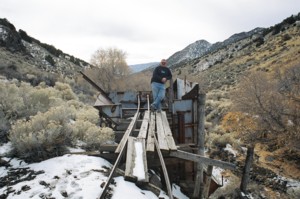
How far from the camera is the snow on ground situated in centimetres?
424

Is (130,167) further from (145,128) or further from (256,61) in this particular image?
(256,61)

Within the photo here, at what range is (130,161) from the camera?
482cm

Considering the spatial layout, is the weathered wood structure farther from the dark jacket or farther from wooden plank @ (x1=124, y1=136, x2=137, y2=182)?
the dark jacket

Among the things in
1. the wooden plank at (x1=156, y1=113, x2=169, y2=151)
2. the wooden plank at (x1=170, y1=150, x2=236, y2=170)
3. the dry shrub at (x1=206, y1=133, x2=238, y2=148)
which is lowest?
the dry shrub at (x1=206, y1=133, x2=238, y2=148)

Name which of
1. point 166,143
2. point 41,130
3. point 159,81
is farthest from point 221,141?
point 41,130

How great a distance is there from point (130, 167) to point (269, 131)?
1636 cm

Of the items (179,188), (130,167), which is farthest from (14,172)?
(179,188)

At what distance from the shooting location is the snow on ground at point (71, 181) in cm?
424

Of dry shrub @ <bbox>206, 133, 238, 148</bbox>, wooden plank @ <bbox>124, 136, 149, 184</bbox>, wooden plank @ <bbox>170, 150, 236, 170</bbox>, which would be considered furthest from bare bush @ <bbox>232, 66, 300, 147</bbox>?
wooden plank @ <bbox>124, 136, 149, 184</bbox>

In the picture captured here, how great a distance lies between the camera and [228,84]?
4212 cm

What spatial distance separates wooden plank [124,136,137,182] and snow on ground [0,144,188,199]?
11 centimetres

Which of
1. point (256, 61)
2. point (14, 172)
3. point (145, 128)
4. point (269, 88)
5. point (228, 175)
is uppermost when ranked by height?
point (256, 61)

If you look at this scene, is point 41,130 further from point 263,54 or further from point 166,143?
point 263,54

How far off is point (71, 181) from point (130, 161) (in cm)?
109
